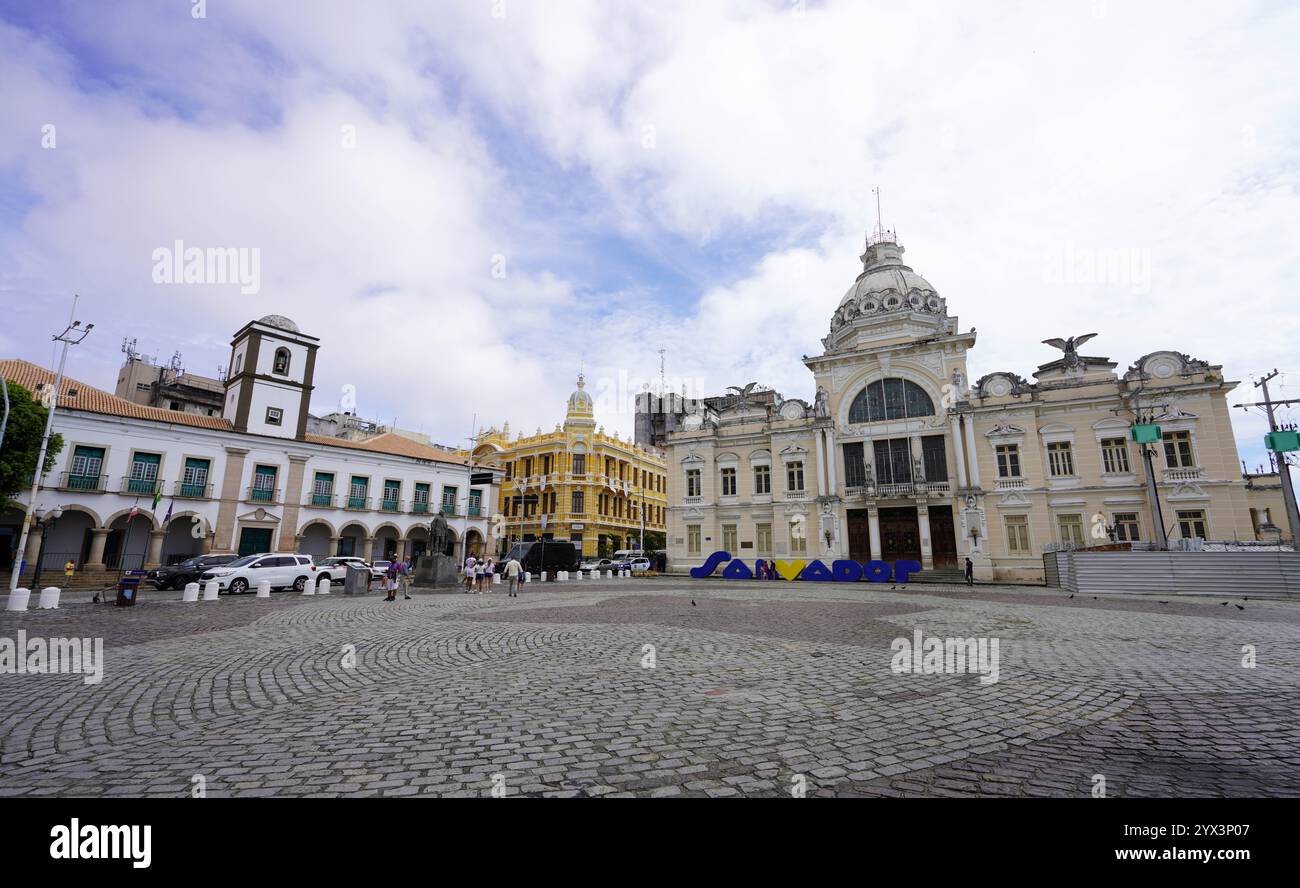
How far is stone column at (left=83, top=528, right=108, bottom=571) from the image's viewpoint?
2623 cm

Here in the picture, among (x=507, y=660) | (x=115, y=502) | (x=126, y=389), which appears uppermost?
(x=126, y=389)

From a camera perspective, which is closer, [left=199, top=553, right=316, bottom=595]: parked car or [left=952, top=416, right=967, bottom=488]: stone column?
[left=199, top=553, right=316, bottom=595]: parked car

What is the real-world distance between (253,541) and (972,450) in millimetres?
41935

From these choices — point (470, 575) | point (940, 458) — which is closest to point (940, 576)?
point (940, 458)

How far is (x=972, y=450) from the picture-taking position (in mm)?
31891

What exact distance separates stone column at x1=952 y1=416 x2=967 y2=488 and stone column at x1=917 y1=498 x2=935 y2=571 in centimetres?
229

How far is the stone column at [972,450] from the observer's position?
31500mm

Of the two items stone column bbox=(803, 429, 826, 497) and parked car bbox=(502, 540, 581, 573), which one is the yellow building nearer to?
parked car bbox=(502, 540, 581, 573)

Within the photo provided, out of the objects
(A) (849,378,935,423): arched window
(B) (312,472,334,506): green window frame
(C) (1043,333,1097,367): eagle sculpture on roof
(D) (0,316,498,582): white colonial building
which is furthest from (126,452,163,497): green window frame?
(C) (1043,333,1097,367): eagle sculpture on roof

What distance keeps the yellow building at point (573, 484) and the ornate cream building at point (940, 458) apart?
420 inches
